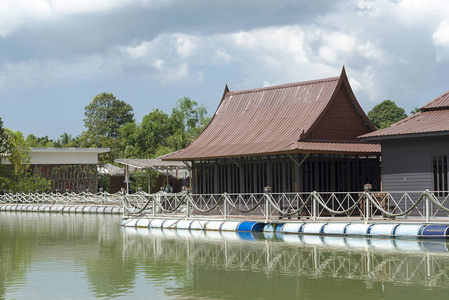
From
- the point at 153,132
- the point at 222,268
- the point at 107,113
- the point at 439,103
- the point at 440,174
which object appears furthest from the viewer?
the point at 107,113

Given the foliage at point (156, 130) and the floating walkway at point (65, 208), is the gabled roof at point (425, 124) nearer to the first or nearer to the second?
the floating walkway at point (65, 208)

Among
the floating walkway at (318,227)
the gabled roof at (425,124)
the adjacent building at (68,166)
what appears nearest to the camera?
the floating walkway at (318,227)

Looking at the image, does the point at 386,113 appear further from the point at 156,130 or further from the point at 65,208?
the point at 65,208

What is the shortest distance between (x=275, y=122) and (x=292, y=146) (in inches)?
185

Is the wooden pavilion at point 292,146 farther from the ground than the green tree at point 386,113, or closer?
closer

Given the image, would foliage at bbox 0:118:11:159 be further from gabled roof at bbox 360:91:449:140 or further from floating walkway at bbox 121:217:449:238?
gabled roof at bbox 360:91:449:140

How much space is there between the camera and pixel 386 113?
90.0m

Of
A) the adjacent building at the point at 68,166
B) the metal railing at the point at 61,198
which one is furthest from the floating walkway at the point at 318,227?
the adjacent building at the point at 68,166

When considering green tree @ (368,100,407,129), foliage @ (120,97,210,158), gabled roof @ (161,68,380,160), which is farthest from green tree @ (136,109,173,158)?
gabled roof @ (161,68,380,160)

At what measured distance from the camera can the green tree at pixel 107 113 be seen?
105562 mm

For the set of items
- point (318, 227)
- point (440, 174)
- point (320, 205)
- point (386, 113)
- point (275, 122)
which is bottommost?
point (318, 227)

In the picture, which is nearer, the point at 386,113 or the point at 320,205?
the point at 320,205

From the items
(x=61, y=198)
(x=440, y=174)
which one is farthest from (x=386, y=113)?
(x=440, y=174)

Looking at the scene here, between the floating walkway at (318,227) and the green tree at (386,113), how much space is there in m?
61.5
